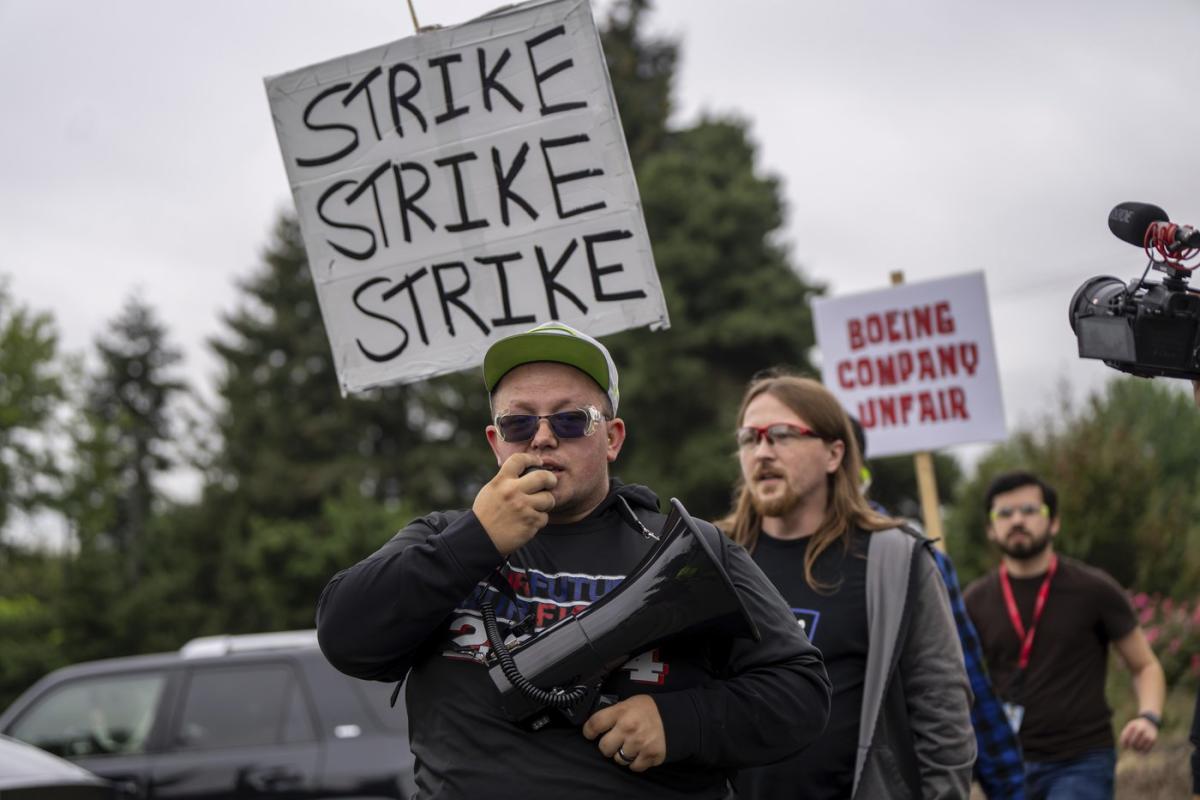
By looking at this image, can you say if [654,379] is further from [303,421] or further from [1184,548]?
[1184,548]

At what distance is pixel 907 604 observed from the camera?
3523 millimetres

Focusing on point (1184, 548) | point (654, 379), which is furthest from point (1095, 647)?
point (654, 379)

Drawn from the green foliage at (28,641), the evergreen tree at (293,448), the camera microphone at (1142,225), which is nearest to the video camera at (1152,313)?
the camera microphone at (1142,225)

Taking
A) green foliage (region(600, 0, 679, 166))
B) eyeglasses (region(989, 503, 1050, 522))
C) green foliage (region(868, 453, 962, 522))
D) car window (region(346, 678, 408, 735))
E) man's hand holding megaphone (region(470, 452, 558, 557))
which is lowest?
green foliage (region(868, 453, 962, 522))

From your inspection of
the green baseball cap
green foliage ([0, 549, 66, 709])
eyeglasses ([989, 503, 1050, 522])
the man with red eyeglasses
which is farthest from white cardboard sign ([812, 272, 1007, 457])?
green foliage ([0, 549, 66, 709])

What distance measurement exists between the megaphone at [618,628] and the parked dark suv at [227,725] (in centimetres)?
520

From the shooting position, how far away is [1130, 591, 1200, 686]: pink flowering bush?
1069 cm

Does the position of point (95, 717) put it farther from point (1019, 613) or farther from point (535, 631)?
point (535, 631)

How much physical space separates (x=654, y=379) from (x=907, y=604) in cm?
2800

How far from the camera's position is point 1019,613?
18.6ft

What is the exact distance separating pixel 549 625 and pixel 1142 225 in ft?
4.66

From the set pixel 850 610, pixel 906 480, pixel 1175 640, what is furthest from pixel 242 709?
pixel 906 480

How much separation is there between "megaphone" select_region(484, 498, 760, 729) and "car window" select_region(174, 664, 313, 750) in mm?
5595

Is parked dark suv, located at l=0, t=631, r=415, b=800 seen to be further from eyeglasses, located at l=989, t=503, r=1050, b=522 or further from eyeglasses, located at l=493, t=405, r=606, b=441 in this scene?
eyeglasses, located at l=493, t=405, r=606, b=441
